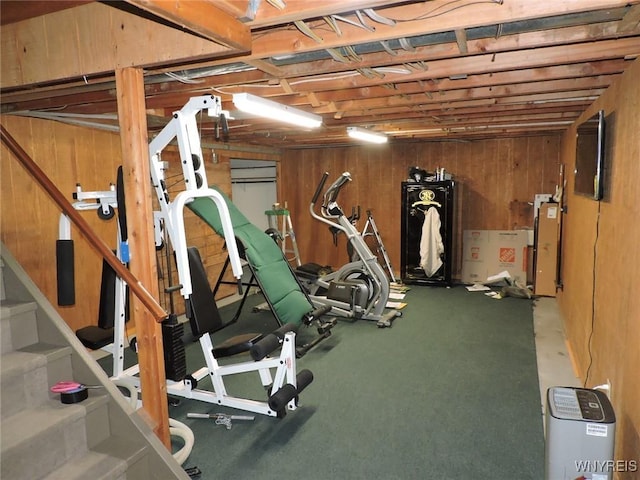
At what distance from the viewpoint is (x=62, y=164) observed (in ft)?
13.4

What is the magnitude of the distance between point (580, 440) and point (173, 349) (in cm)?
246

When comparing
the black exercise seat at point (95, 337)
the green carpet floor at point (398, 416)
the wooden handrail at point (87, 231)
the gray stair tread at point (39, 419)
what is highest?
the wooden handrail at point (87, 231)

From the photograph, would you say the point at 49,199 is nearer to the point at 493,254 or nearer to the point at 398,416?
the point at 398,416

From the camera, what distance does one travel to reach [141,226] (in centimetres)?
231

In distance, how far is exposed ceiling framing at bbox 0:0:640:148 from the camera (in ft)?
5.82

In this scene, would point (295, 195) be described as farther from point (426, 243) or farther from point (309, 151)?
point (426, 243)

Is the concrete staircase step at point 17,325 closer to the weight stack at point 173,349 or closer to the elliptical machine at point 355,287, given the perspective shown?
the weight stack at point 173,349

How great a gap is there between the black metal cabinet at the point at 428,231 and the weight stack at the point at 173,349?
4.39 meters

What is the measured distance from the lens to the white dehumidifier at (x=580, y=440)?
80.8 inches

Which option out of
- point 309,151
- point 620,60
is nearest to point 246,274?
point 309,151

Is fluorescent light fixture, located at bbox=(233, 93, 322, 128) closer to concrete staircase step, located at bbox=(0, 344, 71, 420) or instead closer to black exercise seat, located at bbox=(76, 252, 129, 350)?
black exercise seat, located at bbox=(76, 252, 129, 350)

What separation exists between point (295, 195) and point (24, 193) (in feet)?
15.3

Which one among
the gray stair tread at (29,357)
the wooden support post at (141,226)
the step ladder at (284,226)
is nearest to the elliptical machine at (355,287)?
the step ladder at (284,226)

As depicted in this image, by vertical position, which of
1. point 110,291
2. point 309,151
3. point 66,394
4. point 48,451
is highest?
A: point 309,151
